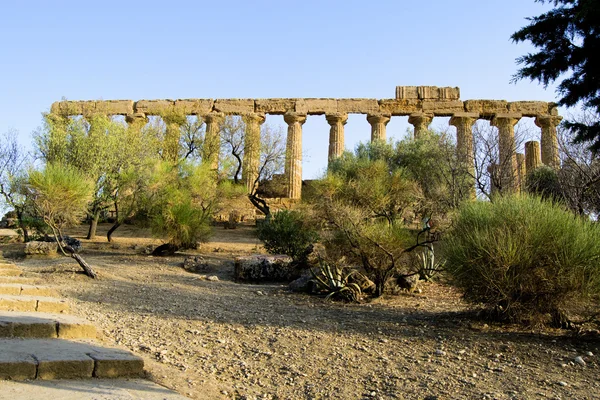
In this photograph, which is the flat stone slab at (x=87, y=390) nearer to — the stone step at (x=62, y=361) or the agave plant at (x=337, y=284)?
the stone step at (x=62, y=361)

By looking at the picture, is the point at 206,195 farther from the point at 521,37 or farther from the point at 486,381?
the point at 486,381

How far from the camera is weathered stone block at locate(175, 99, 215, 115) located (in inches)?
1081

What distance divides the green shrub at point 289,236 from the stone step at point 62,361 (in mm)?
8248

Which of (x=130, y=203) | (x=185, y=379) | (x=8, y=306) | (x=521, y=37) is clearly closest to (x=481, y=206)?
(x=521, y=37)

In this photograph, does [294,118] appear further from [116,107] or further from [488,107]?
[488,107]

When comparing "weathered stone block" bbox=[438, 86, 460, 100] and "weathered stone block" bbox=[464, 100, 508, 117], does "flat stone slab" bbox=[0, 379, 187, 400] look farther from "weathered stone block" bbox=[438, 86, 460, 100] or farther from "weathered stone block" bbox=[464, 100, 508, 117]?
"weathered stone block" bbox=[464, 100, 508, 117]

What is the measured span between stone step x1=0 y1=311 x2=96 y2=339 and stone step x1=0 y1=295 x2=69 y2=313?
0.60 m

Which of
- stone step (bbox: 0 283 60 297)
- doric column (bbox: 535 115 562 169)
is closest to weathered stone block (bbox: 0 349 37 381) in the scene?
stone step (bbox: 0 283 60 297)

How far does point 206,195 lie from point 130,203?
299cm

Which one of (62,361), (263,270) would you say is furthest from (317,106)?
(62,361)

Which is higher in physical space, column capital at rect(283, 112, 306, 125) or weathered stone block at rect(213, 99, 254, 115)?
weathered stone block at rect(213, 99, 254, 115)

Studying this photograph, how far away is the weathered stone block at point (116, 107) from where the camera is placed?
28.1 metres

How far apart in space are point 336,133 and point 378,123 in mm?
2288

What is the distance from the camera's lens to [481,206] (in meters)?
8.35
